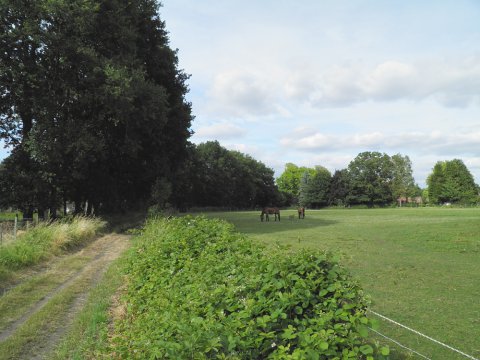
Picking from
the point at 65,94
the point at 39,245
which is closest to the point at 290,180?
the point at 65,94

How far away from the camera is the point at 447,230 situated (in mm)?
20000

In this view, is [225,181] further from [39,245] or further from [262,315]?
[262,315]

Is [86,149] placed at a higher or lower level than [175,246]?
higher

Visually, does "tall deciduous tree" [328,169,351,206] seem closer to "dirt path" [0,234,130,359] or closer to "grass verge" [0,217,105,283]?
"grass verge" [0,217,105,283]

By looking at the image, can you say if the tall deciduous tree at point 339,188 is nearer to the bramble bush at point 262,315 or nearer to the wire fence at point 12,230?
the wire fence at point 12,230

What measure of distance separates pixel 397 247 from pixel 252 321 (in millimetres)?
13963

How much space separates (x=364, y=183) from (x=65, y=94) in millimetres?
103422

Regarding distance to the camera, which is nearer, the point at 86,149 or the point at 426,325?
the point at 426,325

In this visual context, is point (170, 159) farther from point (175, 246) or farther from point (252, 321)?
point (252, 321)

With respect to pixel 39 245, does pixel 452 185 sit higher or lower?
higher

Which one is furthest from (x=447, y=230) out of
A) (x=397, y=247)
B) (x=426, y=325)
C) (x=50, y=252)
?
(x=50, y=252)

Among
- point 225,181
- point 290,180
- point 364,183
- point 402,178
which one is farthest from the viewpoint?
point 290,180

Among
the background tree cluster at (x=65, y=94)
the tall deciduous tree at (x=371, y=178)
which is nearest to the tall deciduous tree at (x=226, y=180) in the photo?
the tall deciduous tree at (x=371, y=178)

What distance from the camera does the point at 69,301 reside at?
340 inches
